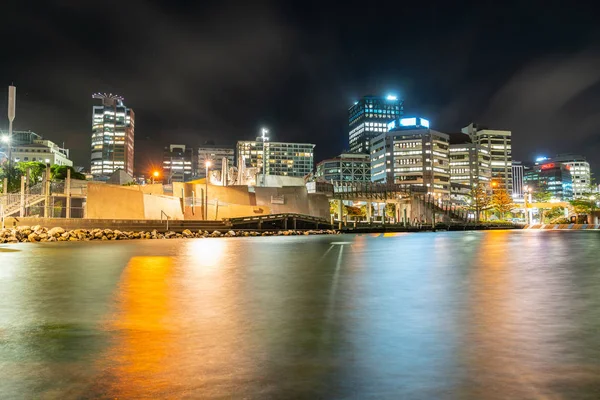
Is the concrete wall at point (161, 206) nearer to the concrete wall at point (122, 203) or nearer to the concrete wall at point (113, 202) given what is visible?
the concrete wall at point (122, 203)

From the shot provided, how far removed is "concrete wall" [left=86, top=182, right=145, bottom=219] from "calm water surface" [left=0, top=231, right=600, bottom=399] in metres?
43.9

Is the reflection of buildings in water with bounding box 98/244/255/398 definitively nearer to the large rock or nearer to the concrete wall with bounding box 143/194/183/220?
the large rock

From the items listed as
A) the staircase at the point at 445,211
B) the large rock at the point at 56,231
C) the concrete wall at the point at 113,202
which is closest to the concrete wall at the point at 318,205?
the staircase at the point at 445,211

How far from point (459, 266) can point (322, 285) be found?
749 cm

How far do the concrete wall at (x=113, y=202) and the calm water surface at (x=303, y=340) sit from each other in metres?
43.9

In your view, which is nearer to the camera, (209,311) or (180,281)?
(209,311)

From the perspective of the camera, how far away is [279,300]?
31.0 feet

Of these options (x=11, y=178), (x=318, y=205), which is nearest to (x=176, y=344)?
(x=318, y=205)

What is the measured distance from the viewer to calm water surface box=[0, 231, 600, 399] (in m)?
4.10

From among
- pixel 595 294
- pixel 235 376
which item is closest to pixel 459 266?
pixel 595 294

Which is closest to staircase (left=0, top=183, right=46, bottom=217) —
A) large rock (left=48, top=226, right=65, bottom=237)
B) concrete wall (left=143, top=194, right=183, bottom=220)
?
large rock (left=48, top=226, right=65, bottom=237)

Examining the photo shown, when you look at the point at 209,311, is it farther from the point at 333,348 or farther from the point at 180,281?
the point at 180,281

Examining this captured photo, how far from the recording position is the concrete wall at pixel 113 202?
5223 cm

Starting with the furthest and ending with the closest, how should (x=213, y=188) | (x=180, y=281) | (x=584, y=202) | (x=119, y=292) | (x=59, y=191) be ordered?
Answer: (x=584, y=202), (x=213, y=188), (x=59, y=191), (x=180, y=281), (x=119, y=292)
